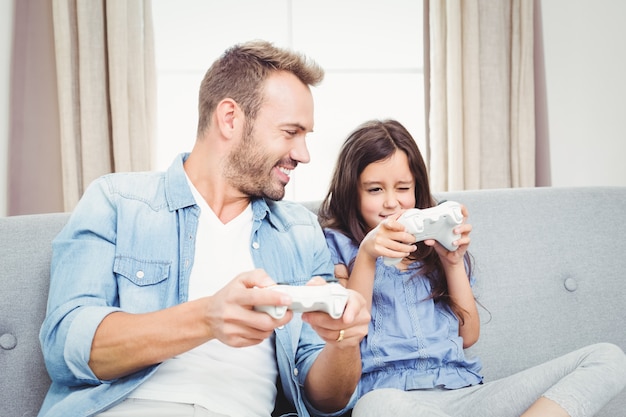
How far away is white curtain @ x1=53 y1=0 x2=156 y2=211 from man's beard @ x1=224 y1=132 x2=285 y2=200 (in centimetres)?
129

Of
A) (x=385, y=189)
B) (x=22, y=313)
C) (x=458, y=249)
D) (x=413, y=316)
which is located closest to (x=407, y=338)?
(x=413, y=316)

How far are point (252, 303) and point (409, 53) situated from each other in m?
2.42

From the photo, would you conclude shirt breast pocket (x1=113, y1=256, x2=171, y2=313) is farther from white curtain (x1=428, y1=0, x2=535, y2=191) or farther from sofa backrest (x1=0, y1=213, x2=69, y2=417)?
white curtain (x1=428, y1=0, x2=535, y2=191)

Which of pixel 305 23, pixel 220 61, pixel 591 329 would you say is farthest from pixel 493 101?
pixel 220 61

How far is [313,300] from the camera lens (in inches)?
35.1

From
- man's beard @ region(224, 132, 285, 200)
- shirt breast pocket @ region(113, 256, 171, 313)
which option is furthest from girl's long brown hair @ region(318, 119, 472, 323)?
shirt breast pocket @ region(113, 256, 171, 313)

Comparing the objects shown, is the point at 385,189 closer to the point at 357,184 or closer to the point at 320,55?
the point at 357,184

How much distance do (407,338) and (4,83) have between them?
1.93 meters

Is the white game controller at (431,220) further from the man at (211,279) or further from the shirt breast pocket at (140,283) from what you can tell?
the shirt breast pocket at (140,283)

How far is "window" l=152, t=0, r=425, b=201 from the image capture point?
290 centimetres

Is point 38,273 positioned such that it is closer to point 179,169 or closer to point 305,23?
point 179,169

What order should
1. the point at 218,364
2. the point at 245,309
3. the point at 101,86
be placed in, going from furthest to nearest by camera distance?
1. the point at 101,86
2. the point at 218,364
3. the point at 245,309

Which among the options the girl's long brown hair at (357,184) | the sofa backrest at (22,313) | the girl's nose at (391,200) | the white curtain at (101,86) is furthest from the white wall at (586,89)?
the sofa backrest at (22,313)

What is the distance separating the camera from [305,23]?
2.96m
